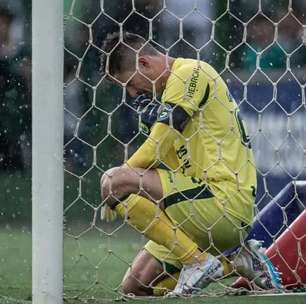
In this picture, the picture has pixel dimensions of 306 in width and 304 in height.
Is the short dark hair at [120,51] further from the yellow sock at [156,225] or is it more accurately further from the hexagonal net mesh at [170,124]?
the yellow sock at [156,225]

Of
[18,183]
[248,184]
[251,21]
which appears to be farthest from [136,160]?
[18,183]

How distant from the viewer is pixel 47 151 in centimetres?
184

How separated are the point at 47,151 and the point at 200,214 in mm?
663

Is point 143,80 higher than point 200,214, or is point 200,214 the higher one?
point 143,80

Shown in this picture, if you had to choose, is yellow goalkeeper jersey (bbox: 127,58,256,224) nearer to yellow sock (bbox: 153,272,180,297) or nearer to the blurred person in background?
yellow sock (bbox: 153,272,180,297)

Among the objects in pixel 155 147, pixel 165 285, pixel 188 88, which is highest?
pixel 188 88

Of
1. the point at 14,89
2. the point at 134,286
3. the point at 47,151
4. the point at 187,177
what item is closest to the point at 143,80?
the point at 187,177

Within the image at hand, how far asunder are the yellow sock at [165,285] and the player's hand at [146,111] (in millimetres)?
318

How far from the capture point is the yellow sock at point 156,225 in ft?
7.89

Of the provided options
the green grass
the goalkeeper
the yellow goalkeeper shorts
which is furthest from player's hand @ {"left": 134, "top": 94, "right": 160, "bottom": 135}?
the green grass

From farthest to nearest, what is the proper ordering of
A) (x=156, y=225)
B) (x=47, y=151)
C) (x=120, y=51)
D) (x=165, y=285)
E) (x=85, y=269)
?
(x=85, y=269)
(x=165, y=285)
(x=156, y=225)
(x=120, y=51)
(x=47, y=151)

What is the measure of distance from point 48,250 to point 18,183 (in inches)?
93.7

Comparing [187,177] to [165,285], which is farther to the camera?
[165,285]

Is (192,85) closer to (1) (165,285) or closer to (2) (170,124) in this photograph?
(2) (170,124)
